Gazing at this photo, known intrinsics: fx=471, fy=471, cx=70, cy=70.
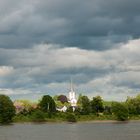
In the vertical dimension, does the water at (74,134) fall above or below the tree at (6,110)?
below

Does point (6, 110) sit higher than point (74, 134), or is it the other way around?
point (6, 110)

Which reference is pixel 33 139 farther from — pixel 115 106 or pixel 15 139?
pixel 115 106

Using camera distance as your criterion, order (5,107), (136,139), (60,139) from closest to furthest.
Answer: (136,139) < (60,139) < (5,107)

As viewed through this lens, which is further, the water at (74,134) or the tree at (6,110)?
the tree at (6,110)

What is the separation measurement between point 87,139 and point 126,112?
106 m

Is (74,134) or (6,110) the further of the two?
(6,110)

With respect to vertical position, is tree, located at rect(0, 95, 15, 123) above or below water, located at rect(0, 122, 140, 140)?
above

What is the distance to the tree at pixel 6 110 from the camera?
188 meters

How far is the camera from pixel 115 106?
197750 millimetres

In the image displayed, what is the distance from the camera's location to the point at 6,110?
187m

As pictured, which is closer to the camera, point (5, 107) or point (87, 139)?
point (87, 139)

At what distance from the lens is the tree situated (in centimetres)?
18782

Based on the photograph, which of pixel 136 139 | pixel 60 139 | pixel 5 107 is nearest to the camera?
pixel 136 139

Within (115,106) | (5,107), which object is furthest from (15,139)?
(115,106)
